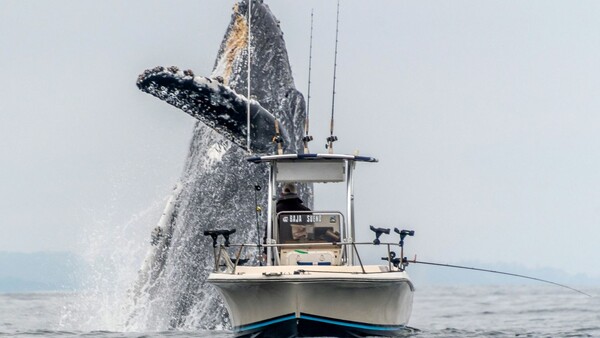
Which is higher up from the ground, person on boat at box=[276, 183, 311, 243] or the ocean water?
person on boat at box=[276, 183, 311, 243]

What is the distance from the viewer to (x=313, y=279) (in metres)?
10.6

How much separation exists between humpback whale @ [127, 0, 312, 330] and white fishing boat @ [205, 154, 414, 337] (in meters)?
1.64

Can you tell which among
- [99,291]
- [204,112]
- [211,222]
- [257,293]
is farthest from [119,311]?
[257,293]

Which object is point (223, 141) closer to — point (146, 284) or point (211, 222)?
point (211, 222)

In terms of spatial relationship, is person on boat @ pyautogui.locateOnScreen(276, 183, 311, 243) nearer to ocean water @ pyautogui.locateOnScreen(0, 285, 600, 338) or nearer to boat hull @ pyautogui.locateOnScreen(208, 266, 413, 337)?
boat hull @ pyautogui.locateOnScreen(208, 266, 413, 337)

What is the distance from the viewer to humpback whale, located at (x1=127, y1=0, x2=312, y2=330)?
1486 centimetres

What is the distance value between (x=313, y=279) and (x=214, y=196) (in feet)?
15.6

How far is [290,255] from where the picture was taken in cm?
1216

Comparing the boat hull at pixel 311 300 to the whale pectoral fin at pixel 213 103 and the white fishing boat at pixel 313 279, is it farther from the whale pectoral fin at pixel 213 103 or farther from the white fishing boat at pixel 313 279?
the whale pectoral fin at pixel 213 103

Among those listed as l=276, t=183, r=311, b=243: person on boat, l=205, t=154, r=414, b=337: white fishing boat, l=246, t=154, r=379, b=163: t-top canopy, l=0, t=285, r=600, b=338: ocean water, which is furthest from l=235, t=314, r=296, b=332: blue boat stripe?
l=0, t=285, r=600, b=338: ocean water

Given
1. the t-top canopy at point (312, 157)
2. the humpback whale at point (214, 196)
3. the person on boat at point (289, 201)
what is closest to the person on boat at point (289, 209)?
the person on boat at point (289, 201)

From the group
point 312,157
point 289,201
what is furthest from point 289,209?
point 312,157

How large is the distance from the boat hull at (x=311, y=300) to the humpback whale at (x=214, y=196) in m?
3.11

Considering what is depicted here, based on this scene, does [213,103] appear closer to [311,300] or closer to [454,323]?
[311,300]
